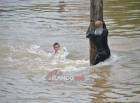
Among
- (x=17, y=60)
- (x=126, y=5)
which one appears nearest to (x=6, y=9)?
(x=126, y=5)

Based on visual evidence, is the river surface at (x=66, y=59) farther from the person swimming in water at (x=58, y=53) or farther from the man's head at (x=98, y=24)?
the man's head at (x=98, y=24)

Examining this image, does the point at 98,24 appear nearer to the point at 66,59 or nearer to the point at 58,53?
the point at 66,59

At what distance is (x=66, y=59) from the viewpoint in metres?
11.6

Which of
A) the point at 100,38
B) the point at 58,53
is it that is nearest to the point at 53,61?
the point at 58,53

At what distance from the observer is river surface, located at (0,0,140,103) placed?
8008 millimetres

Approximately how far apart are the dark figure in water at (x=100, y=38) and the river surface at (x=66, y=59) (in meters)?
0.24

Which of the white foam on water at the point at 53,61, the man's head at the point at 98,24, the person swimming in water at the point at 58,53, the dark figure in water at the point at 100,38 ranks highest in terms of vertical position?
the man's head at the point at 98,24

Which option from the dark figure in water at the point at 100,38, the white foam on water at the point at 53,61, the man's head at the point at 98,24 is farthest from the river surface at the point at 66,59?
the man's head at the point at 98,24

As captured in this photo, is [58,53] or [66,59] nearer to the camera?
[66,59]

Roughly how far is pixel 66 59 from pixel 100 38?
2113 mm

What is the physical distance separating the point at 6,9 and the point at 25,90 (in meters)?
16.5

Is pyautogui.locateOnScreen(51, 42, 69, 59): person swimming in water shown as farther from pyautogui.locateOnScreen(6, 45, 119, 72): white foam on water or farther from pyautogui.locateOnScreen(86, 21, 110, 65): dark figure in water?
pyautogui.locateOnScreen(86, 21, 110, 65): dark figure in water

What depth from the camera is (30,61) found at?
1148cm

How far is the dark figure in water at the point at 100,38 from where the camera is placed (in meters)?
9.59
